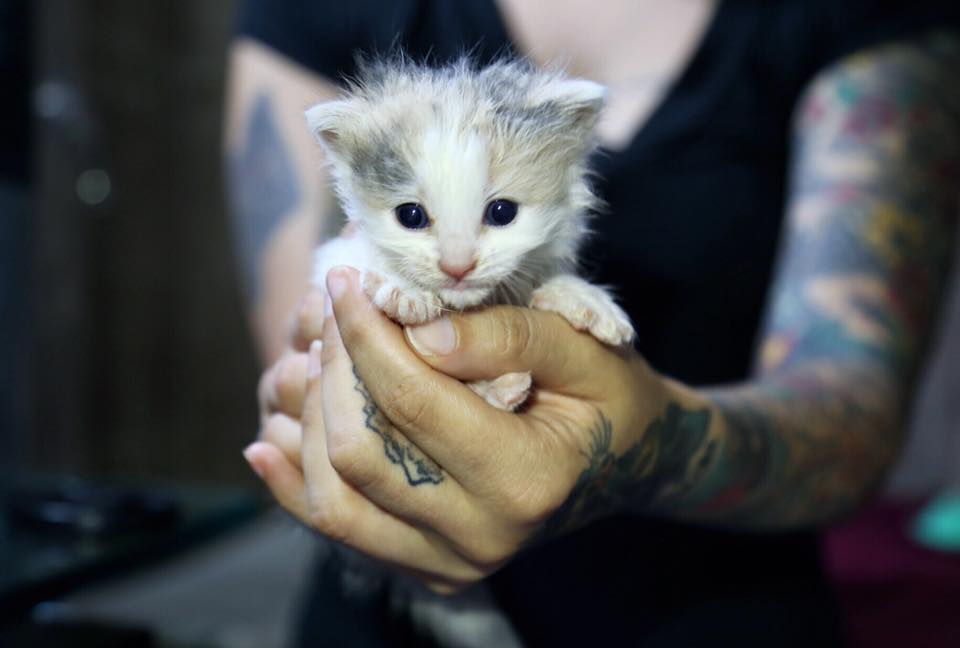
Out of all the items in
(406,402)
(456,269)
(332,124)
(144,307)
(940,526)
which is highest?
(332,124)

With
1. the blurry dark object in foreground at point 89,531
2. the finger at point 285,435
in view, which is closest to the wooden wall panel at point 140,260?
the blurry dark object in foreground at point 89,531

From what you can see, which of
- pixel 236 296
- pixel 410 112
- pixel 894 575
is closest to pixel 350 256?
pixel 410 112

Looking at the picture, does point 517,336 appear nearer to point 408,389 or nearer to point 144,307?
point 408,389

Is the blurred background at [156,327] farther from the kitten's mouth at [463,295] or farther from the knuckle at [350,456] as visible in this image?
the kitten's mouth at [463,295]

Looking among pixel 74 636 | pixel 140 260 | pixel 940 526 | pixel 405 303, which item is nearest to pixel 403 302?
pixel 405 303

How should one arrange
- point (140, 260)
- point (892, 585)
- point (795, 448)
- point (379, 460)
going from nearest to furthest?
point (379, 460) → point (795, 448) → point (892, 585) → point (140, 260)

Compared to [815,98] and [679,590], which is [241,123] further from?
[679,590]
